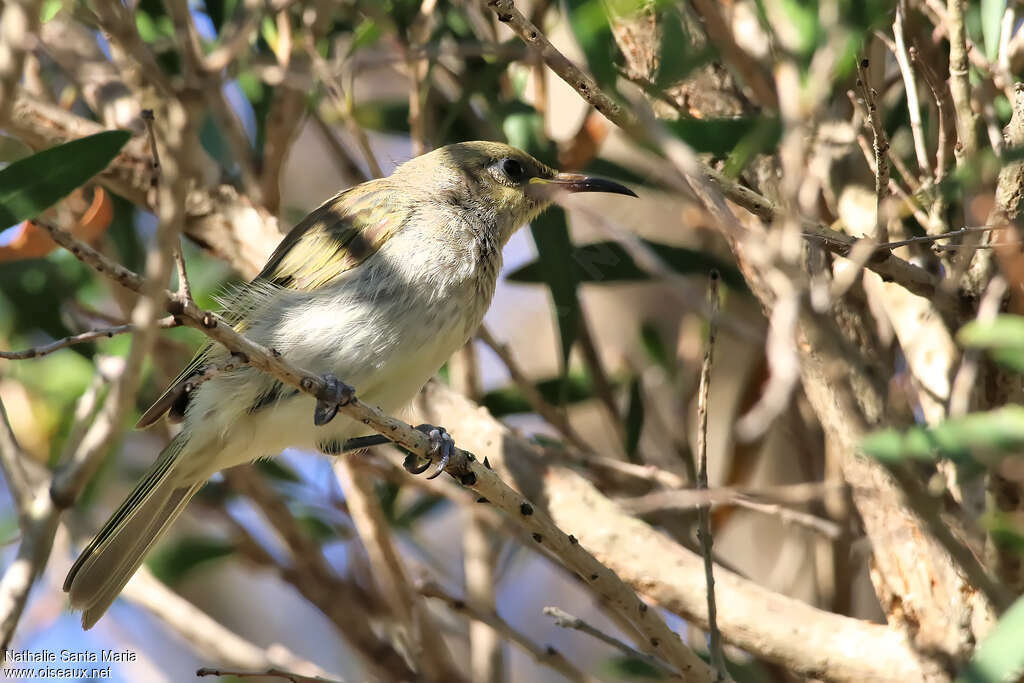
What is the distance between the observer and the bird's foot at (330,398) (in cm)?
250

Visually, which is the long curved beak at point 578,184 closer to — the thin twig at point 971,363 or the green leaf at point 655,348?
the green leaf at point 655,348

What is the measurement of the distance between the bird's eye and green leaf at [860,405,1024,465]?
237 cm

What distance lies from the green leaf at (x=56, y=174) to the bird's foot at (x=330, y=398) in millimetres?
677

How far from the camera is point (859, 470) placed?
9.17 feet

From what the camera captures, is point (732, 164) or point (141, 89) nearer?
point (732, 164)

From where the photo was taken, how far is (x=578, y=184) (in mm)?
3908

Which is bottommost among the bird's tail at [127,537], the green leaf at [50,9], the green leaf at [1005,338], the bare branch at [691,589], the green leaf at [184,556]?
the green leaf at [184,556]

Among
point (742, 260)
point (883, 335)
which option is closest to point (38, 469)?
point (742, 260)

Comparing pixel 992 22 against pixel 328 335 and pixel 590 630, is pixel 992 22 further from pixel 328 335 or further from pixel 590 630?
pixel 328 335

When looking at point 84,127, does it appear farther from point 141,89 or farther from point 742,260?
point 742,260

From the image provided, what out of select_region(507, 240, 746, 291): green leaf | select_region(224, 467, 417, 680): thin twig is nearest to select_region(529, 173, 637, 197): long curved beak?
select_region(507, 240, 746, 291): green leaf

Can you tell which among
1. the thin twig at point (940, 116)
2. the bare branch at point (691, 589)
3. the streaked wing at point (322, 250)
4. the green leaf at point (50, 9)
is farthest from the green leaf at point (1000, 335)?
the green leaf at point (50, 9)

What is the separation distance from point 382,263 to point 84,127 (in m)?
1.12

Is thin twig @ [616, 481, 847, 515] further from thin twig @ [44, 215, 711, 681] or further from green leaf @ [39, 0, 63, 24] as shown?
green leaf @ [39, 0, 63, 24]
